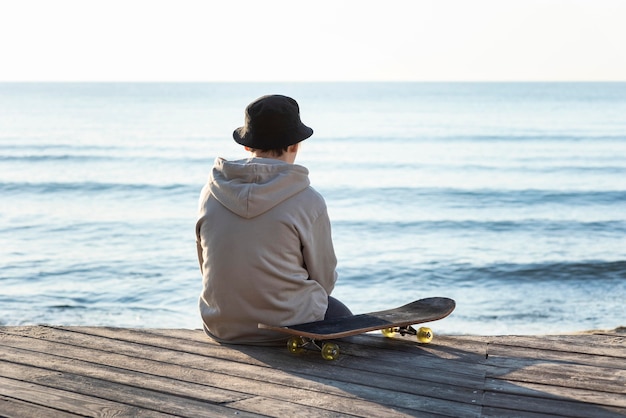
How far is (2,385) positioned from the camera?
327 cm

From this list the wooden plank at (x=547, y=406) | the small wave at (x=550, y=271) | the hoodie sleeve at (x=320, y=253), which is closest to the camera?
the wooden plank at (x=547, y=406)

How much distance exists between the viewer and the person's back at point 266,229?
3531 mm

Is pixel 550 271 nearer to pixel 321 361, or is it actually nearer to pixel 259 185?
pixel 321 361

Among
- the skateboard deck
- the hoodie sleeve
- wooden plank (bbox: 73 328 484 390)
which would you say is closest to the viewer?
wooden plank (bbox: 73 328 484 390)

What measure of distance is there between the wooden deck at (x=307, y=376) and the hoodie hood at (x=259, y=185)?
74cm

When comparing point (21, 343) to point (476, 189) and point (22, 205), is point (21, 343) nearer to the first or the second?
point (22, 205)

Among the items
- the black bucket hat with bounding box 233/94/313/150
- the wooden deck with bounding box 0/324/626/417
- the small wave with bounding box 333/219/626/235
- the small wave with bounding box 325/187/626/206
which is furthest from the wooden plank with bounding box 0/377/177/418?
the small wave with bounding box 325/187/626/206

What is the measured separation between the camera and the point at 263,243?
3537 mm

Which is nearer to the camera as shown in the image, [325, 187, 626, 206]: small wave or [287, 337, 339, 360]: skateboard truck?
[287, 337, 339, 360]: skateboard truck

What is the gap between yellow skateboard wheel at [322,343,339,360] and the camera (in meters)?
3.53

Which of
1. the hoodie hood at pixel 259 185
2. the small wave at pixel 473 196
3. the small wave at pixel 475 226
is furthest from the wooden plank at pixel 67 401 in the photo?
the small wave at pixel 473 196

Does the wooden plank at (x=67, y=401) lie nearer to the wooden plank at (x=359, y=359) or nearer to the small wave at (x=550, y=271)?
the wooden plank at (x=359, y=359)

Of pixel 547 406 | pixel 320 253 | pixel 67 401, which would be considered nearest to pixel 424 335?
pixel 320 253

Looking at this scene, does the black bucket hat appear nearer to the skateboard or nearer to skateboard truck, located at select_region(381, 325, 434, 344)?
the skateboard
